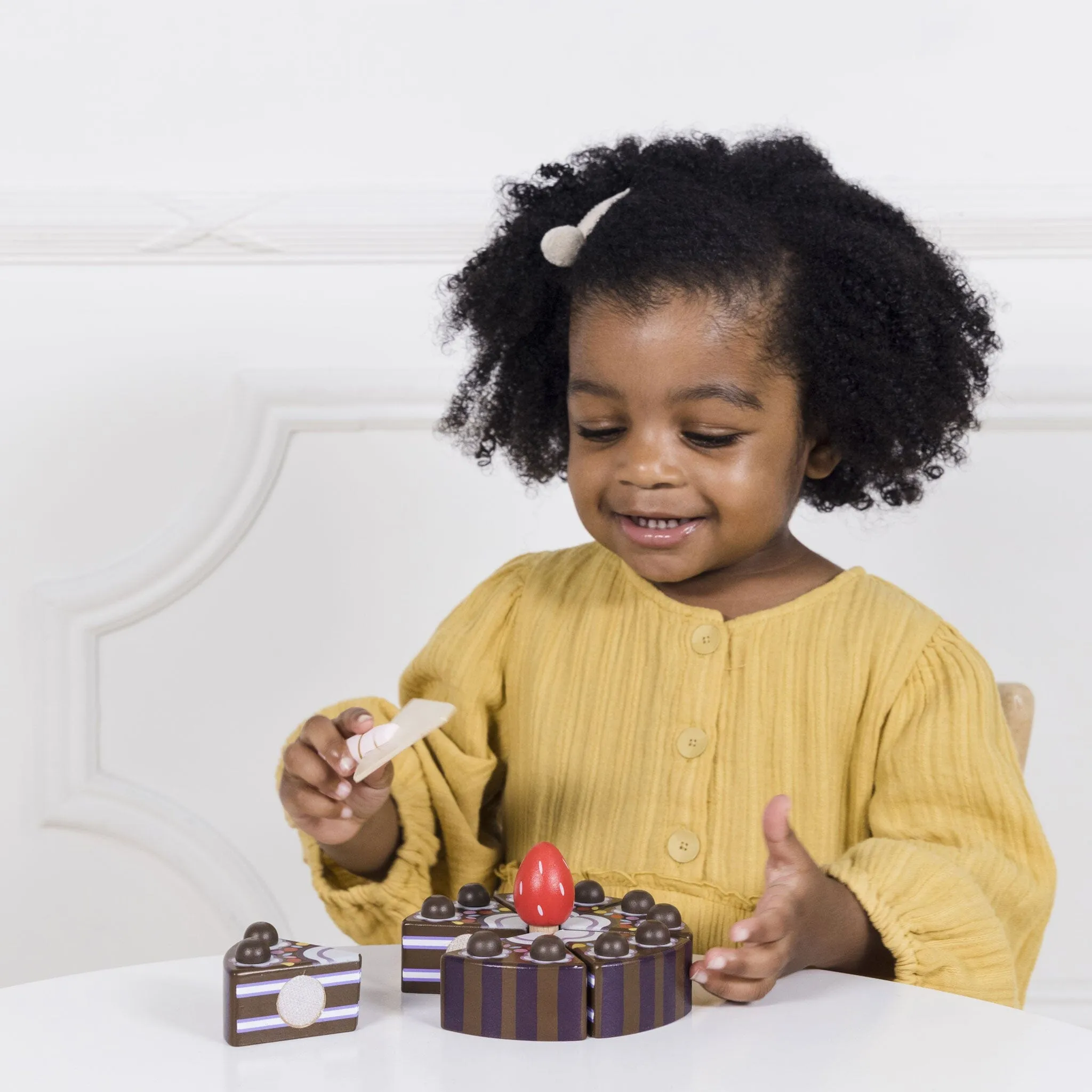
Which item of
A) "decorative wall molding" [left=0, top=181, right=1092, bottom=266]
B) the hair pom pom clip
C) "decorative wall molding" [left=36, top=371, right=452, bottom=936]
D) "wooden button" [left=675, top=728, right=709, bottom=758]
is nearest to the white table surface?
"wooden button" [left=675, top=728, right=709, bottom=758]

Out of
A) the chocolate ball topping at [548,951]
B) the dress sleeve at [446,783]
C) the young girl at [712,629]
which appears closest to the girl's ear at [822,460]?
the young girl at [712,629]

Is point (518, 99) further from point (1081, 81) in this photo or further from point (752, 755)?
point (752, 755)

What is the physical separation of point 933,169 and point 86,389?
79 cm

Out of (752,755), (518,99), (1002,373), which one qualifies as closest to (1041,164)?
(1002,373)

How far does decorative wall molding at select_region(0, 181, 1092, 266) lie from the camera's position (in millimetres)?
1291

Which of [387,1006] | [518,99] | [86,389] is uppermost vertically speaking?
[518,99]

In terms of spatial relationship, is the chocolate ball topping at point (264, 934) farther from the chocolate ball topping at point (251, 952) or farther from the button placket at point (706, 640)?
the button placket at point (706, 640)

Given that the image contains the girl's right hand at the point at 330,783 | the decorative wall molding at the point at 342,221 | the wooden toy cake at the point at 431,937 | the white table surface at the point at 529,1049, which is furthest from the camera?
the decorative wall molding at the point at 342,221

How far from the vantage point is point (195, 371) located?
132cm

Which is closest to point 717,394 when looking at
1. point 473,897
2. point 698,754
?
point 698,754

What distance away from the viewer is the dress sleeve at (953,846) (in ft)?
2.38

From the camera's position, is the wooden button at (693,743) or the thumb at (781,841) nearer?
the thumb at (781,841)

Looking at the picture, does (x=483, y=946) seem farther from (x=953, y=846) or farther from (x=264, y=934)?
(x=953, y=846)

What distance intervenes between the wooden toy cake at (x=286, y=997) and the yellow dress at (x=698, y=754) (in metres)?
0.25
